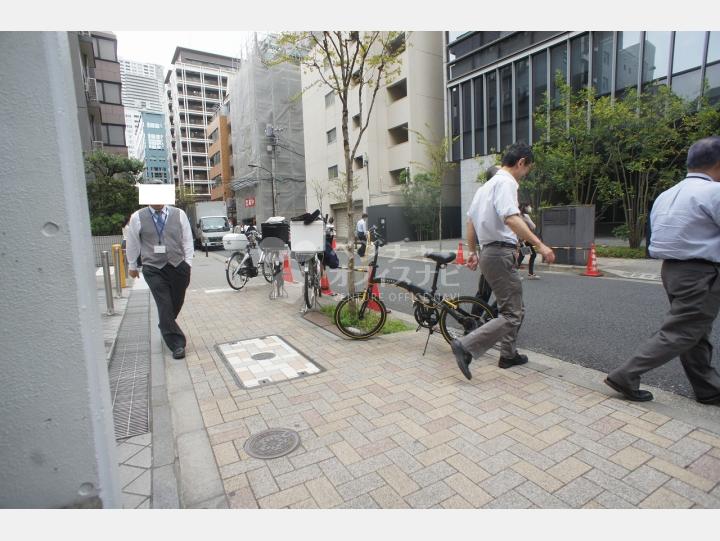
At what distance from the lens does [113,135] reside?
97.4 feet

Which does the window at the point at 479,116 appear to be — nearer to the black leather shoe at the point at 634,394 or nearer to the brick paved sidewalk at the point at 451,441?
the brick paved sidewalk at the point at 451,441

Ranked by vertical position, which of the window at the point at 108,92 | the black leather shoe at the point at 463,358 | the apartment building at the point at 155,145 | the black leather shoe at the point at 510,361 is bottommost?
the black leather shoe at the point at 510,361

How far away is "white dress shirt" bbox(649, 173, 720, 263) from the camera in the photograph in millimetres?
2826

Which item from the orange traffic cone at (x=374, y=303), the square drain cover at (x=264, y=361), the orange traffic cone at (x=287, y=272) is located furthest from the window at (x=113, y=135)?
the orange traffic cone at (x=374, y=303)

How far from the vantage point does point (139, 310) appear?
283 inches

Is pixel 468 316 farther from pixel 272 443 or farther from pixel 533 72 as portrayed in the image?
pixel 533 72

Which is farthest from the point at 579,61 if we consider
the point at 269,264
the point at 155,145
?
the point at 155,145

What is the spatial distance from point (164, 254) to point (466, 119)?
22.3 metres

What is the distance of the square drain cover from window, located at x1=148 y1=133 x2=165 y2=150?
9296 cm

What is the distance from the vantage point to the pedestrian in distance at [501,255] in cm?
357

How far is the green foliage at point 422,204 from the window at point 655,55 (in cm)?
1097

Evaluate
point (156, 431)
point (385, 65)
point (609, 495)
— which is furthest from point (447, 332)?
point (385, 65)

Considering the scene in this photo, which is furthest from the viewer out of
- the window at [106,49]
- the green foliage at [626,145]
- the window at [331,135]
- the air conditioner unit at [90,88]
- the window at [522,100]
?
the window at [331,135]

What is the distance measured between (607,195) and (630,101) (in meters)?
2.85
